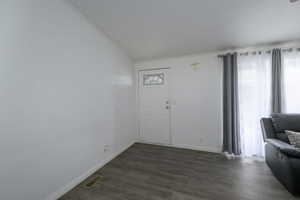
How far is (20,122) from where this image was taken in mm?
1356

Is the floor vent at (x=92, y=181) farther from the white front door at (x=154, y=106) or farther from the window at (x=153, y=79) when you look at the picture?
the window at (x=153, y=79)

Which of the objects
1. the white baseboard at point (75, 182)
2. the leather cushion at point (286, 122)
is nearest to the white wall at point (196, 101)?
the leather cushion at point (286, 122)

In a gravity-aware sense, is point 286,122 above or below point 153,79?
below

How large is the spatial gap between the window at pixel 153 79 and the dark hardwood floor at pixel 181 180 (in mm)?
1925

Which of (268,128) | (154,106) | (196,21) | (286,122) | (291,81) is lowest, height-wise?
(268,128)

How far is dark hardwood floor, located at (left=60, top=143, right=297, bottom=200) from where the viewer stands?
1.69 m

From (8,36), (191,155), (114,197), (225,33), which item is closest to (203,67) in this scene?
(225,33)

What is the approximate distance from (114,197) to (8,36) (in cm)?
218

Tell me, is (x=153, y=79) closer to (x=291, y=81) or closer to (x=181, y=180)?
(x=181, y=180)

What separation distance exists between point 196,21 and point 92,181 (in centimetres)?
310

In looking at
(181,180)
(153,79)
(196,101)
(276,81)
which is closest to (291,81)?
(276,81)

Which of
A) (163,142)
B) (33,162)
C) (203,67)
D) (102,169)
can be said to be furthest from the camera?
Result: (163,142)

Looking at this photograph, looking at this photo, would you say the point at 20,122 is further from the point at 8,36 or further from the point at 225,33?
the point at 225,33

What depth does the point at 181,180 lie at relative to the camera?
6.58 ft
